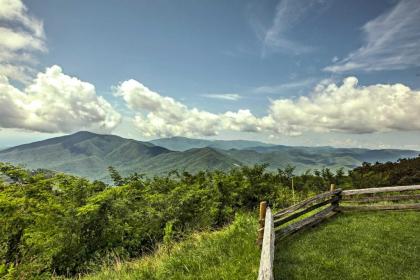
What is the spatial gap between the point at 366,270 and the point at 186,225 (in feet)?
26.4

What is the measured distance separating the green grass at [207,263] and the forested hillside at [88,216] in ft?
5.40

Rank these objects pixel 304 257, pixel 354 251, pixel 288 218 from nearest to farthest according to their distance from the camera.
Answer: pixel 304 257
pixel 354 251
pixel 288 218

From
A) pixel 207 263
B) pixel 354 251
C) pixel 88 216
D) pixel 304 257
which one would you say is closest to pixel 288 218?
pixel 304 257

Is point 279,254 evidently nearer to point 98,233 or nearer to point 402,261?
point 402,261

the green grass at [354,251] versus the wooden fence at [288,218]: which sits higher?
the wooden fence at [288,218]

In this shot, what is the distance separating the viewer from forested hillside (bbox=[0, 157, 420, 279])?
873 centimetres

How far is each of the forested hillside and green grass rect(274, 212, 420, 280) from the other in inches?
168

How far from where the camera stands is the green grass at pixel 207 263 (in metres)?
6.50

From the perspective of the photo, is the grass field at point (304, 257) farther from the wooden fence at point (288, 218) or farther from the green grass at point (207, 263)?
the wooden fence at point (288, 218)

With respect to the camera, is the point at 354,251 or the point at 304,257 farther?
the point at 354,251

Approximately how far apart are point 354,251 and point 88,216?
859 cm

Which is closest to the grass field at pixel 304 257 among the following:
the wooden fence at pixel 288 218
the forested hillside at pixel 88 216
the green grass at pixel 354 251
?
the green grass at pixel 354 251

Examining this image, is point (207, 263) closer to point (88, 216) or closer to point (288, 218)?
point (288, 218)

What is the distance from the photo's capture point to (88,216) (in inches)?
391
